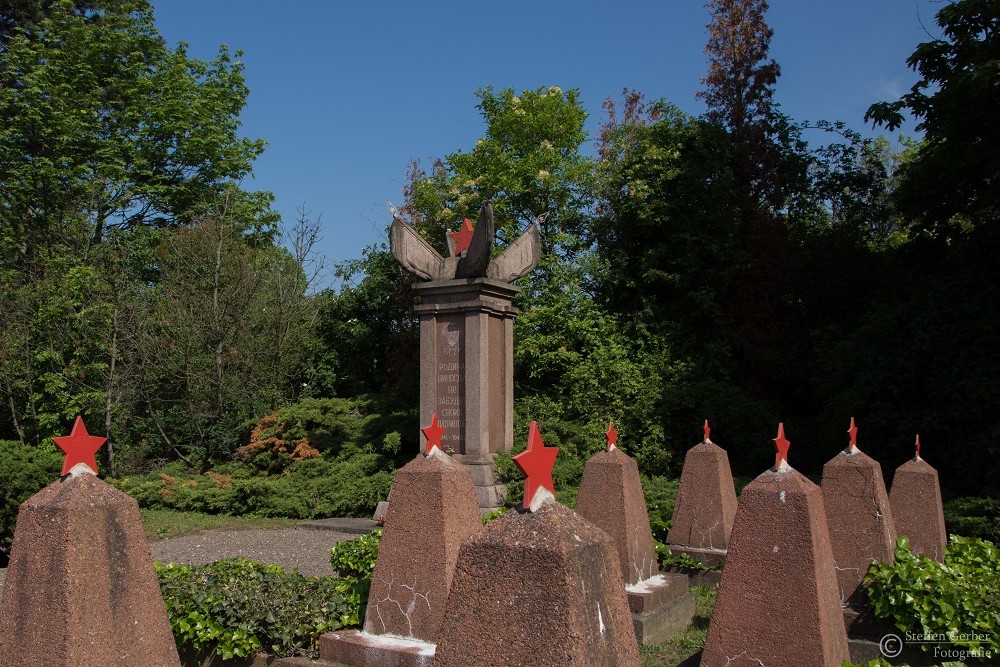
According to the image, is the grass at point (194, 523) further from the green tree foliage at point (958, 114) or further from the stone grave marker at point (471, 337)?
the green tree foliage at point (958, 114)

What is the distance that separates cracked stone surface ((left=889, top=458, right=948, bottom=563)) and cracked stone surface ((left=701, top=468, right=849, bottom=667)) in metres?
3.37

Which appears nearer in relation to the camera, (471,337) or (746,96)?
(471,337)

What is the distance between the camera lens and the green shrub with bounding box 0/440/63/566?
8.53m

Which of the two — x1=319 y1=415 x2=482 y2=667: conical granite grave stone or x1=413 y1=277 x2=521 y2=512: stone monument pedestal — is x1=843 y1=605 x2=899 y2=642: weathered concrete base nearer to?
x1=319 y1=415 x2=482 y2=667: conical granite grave stone

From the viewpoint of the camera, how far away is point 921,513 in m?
6.58

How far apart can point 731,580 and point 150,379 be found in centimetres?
1465

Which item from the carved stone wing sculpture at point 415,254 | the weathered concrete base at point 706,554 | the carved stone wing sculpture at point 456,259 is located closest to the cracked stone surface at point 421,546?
the weathered concrete base at point 706,554

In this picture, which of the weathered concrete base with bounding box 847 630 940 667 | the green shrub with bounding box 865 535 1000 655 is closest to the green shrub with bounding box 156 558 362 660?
the weathered concrete base with bounding box 847 630 940 667

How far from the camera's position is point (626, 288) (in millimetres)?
16141

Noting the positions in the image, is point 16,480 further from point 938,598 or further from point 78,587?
point 938,598

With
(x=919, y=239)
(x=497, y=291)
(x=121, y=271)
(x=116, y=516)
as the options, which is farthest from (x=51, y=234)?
(x=919, y=239)

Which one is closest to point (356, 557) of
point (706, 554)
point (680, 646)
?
point (680, 646)

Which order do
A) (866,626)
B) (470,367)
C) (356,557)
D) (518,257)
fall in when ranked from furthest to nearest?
(518,257), (470,367), (356,557), (866,626)

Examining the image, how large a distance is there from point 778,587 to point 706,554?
3790 mm
